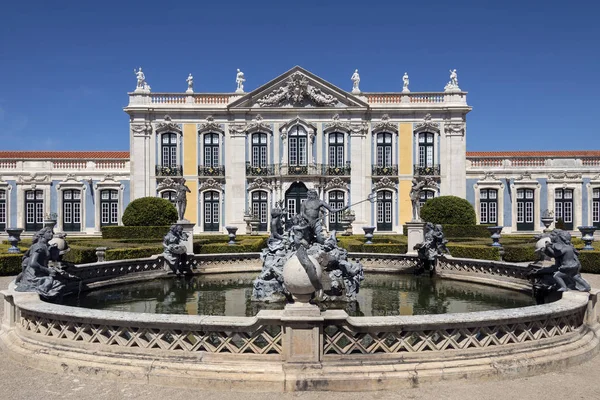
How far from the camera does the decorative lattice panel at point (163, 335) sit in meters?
5.34

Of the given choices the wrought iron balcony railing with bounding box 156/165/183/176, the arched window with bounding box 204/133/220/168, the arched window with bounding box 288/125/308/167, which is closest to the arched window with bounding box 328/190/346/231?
the arched window with bounding box 288/125/308/167

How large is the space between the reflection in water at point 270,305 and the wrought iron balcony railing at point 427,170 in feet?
62.1

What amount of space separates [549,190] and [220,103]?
21838mm

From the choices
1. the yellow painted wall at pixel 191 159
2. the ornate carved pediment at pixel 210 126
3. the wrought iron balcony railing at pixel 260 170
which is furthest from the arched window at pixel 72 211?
the wrought iron balcony railing at pixel 260 170

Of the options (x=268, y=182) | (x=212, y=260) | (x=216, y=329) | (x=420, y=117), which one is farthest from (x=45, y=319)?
(x=420, y=117)

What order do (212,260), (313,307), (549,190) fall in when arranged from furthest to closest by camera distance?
1. (549,190)
2. (212,260)
3. (313,307)

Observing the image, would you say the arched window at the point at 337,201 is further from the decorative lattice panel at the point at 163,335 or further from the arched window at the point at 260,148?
the decorative lattice panel at the point at 163,335

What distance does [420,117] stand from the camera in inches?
1238

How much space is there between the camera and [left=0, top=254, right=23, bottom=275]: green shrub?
47.3ft

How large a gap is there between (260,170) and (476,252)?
18598 millimetres

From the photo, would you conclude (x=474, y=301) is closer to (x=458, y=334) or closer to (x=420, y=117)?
(x=458, y=334)

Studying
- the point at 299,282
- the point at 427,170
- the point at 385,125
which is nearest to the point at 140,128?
the point at 385,125

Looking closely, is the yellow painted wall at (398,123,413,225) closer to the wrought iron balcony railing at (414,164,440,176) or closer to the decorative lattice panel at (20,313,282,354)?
the wrought iron balcony railing at (414,164,440,176)

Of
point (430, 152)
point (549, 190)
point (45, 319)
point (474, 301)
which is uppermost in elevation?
point (430, 152)
